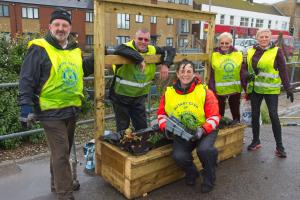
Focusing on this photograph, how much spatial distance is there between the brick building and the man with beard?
2320 cm

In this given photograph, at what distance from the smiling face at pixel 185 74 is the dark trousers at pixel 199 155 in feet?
2.09

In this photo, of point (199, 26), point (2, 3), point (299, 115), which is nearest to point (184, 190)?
point (299, 115)

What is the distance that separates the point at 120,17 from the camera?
35.1 metres

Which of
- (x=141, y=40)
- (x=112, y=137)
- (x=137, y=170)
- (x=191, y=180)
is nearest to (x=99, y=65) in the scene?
(x=141, y=40)

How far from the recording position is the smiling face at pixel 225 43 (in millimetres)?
4641

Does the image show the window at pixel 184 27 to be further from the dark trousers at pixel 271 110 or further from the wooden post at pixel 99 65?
the wooden post at pixel 99 65

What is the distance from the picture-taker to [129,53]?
374 centimetres

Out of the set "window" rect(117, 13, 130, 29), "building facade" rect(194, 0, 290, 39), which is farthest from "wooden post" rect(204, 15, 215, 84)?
"building facade" rect(194, 0, 290, 39)

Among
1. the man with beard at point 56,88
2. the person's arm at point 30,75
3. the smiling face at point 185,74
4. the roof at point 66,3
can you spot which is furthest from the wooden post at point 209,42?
the roof at point 66,3

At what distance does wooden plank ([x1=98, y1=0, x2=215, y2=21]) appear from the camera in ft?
11.9

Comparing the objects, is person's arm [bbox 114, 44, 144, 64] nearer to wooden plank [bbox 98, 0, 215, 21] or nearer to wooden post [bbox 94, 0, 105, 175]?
wooden post [bbox 94, 0, 105, 175]

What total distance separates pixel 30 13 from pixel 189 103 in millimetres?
30348

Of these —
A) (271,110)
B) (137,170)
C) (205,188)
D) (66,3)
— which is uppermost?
(66,3)

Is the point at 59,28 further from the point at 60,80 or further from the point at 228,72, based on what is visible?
the point at 228,72
